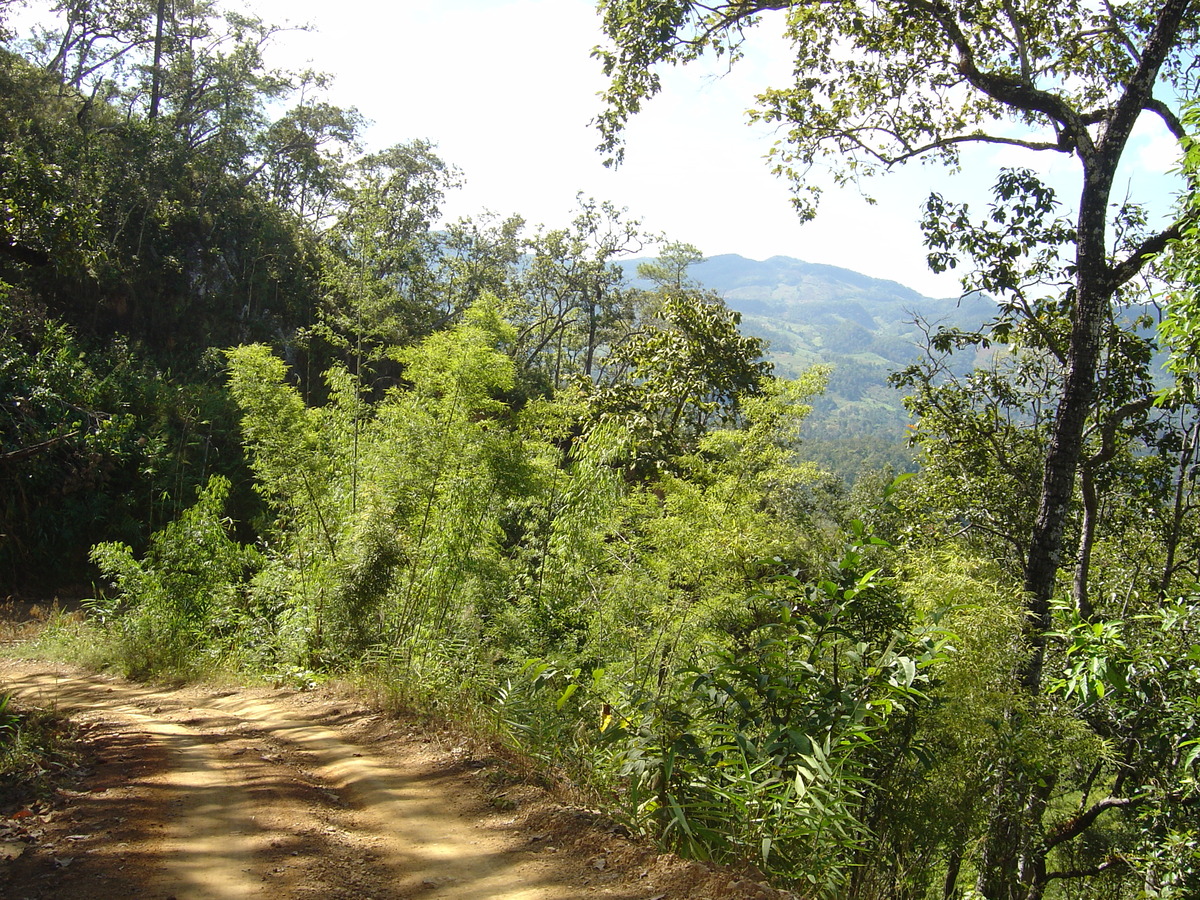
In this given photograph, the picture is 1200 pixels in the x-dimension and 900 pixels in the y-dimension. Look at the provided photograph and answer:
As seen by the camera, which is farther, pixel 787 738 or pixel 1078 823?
pixel 1078 823

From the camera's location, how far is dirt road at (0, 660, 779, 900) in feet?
8.61

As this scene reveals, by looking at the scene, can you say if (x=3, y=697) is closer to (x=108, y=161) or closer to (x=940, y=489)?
(x=940, y=489)

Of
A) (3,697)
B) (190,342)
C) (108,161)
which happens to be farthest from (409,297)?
(3,697)

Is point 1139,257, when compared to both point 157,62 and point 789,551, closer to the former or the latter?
point 789,551

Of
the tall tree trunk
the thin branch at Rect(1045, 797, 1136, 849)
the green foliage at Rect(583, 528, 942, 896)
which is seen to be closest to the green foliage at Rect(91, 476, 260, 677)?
the green foliage at Rect(583, 528, 942, 896)

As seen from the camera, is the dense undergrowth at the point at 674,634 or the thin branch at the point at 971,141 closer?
the dense undergrowth at the point at 674,634

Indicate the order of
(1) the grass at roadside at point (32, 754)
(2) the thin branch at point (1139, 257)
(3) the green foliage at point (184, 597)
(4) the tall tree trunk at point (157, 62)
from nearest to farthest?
(1) the grass at roadside at point (32, 754) < (2) the thin branch at point (1139, 257) < (3) the green foliage at point (184, 597) < (4) the tall tree trunk at point (157, 62)

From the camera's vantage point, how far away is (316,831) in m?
3.15

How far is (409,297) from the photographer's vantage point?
2480 cm

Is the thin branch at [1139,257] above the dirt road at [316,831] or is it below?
above

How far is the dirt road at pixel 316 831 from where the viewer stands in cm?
262

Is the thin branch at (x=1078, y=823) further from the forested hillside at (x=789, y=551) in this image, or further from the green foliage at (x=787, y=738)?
the green foliage at (x=787, y=738)

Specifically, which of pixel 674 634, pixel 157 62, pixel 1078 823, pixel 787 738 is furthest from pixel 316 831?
pixel 157 62

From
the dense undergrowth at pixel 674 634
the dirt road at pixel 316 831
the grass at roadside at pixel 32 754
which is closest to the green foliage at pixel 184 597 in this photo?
the dense undergrowth at pixel 674 634
